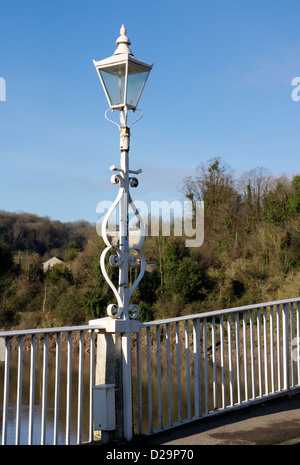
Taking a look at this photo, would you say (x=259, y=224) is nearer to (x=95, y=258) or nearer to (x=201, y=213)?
(x=201, y=213)

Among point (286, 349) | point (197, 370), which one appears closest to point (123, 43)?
point (197, 370)

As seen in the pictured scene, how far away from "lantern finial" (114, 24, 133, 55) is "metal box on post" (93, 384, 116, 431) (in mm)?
2229

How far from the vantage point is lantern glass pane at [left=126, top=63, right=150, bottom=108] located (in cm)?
352

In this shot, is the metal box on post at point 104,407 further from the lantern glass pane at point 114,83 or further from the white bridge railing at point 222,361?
the lantern glass pane at point 114,83

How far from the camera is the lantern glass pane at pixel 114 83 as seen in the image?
3.53 metres

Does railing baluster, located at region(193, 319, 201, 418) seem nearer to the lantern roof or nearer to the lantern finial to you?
the lantern roof

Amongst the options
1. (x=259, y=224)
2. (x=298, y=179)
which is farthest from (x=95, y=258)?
(x=298, y=179)

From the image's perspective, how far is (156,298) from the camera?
18859mm

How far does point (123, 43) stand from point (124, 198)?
1.12 m

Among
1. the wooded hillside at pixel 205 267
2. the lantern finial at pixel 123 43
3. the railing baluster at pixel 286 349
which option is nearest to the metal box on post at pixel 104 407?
the railing baluster at pixel 286 349

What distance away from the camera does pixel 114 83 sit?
355cm

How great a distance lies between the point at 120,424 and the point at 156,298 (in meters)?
15.7

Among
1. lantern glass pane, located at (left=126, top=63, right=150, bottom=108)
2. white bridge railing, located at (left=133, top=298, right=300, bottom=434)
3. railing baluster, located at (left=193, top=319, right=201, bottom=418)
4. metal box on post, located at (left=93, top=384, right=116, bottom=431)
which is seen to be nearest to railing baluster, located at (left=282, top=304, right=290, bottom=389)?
white bridge railing, located at (left=133, top=298, right=300, bottom=434)

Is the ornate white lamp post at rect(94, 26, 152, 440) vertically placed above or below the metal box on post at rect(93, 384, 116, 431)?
above
